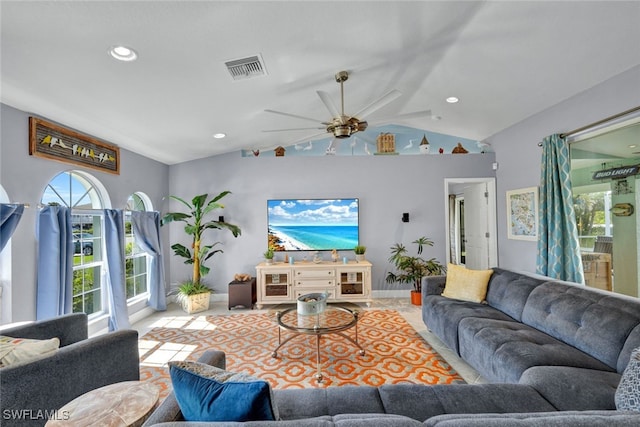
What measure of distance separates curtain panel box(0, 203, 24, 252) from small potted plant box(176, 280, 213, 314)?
2212 millimetres

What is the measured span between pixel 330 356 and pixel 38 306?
8.84 feet

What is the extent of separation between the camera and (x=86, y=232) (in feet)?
10.8

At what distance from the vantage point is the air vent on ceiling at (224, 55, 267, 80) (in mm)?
2316

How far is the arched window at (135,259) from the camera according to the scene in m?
3.98

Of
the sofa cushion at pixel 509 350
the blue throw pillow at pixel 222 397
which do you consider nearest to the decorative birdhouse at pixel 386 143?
the sofa cushion at pixel 509 350

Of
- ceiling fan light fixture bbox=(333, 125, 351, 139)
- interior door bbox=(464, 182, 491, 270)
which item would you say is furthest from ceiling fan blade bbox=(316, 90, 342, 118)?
interior door bbox=(464, 182, 491, 270)

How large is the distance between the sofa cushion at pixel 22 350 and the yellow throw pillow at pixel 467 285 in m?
3.33

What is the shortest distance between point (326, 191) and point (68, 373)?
379 cm

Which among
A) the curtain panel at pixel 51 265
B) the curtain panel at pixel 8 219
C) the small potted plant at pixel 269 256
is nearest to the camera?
the curtain panel at pixel 8 219

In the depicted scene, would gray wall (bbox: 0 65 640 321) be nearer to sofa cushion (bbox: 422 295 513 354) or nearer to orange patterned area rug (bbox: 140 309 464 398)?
orange patterned area rug (bbox: 140 309 464 398)

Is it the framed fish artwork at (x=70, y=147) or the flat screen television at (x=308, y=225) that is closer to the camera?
the framed fish artwork at (x=70, y=147)

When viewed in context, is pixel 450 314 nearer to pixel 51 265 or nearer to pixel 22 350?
pixel 22 350

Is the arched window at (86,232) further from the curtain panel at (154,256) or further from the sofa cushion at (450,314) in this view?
the sofa cushion at (450,314)

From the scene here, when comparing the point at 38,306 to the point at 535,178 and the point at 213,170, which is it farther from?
the point at 535,178
